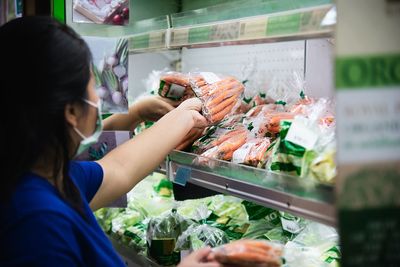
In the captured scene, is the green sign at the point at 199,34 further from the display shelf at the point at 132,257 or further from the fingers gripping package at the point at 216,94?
the display shelf at the point at 132,257

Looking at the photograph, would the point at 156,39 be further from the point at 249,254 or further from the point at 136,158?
the point at 249,254

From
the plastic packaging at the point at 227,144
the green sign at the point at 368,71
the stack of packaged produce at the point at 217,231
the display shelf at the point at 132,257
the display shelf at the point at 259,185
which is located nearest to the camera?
the green sign at the point at 368,71

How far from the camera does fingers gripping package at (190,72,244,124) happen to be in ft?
6.38

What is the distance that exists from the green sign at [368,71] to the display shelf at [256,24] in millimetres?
173

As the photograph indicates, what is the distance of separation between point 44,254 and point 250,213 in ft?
3.54

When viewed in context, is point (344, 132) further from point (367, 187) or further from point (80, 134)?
point (80, 134)

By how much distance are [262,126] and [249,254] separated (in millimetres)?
655

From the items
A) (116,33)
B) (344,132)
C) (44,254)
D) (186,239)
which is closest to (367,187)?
(344,132)

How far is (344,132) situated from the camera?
915mm

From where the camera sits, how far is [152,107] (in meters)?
2.16

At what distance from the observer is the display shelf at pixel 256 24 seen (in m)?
1.14

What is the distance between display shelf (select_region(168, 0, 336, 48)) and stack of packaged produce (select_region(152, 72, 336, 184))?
0.80ft

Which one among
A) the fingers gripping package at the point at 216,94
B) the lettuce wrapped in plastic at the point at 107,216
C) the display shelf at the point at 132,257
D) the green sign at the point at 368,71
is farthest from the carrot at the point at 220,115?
the green sign at the point at 368,71

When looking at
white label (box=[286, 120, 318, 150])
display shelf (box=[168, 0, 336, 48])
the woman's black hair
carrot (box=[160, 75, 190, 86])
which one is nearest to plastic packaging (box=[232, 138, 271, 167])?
white label (box=[286, 120, 318, 150])
